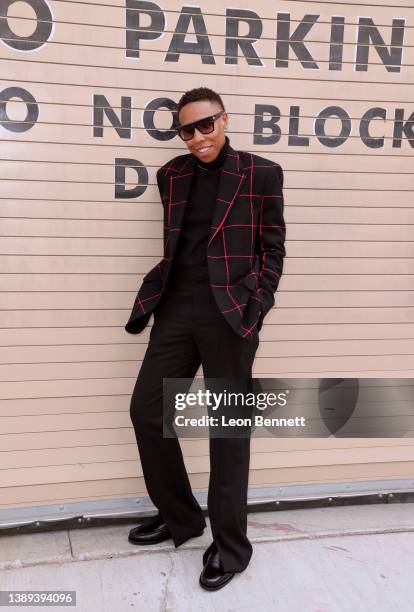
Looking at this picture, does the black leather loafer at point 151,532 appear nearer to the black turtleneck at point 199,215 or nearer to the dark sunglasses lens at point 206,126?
the black turtleneck at point 199,215

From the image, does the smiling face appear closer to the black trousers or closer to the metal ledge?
the black trousers

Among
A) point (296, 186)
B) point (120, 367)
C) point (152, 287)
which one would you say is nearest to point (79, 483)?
point (120, 367)

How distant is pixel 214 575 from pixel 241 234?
171 centimetres

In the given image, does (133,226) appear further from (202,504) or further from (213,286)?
(202,504)

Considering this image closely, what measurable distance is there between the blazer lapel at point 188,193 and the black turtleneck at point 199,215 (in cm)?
4

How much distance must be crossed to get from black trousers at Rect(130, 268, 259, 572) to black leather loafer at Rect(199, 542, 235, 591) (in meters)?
0.04

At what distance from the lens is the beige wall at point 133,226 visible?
10.4 feet

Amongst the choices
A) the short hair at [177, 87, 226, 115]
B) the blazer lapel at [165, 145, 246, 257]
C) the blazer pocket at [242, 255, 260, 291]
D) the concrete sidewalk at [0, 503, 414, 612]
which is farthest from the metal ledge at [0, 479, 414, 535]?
the short hair at [177, 87, 226, 115]

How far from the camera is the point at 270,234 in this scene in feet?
9.57

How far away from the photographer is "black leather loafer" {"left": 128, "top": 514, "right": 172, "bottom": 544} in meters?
3.32

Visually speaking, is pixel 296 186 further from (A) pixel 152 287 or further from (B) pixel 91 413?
(B) pixel 91 413

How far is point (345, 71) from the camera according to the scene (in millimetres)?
3406

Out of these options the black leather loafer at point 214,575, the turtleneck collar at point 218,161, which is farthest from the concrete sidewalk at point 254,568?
the turtleneck collar at point 218,161

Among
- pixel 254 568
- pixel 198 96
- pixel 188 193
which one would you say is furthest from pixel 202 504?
pixel 198 96
